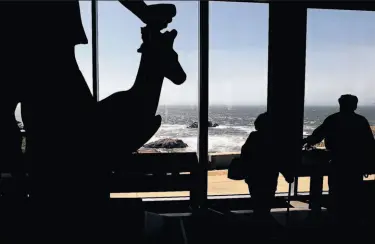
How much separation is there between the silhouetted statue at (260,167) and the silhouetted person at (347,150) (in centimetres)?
35

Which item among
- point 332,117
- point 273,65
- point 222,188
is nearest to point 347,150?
point 332,117

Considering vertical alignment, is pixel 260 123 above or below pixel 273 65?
below

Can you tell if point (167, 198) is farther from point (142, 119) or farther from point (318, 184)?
point (142, 119)

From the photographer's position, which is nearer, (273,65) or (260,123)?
(260,123)

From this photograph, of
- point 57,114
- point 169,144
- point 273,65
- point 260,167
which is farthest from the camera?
point 169,144

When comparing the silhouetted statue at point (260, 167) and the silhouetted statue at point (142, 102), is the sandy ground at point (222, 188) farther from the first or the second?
the silhouetted statue at point (142, 102)

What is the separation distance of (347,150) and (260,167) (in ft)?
2.01

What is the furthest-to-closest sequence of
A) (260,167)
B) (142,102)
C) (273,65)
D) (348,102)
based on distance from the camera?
(273,65), (260,167), (348,102), (142,102)

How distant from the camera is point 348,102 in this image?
2131mm

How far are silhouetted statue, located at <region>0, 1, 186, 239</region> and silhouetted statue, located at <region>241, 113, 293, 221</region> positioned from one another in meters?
1.11

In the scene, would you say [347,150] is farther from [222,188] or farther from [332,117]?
[222,188]

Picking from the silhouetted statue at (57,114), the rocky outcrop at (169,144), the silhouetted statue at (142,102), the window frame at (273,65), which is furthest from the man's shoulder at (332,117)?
the rocky outcrop at (169,144)

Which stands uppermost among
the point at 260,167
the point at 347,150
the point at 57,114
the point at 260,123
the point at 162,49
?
the point at 162,49

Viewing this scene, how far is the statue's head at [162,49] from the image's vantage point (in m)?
1.63
